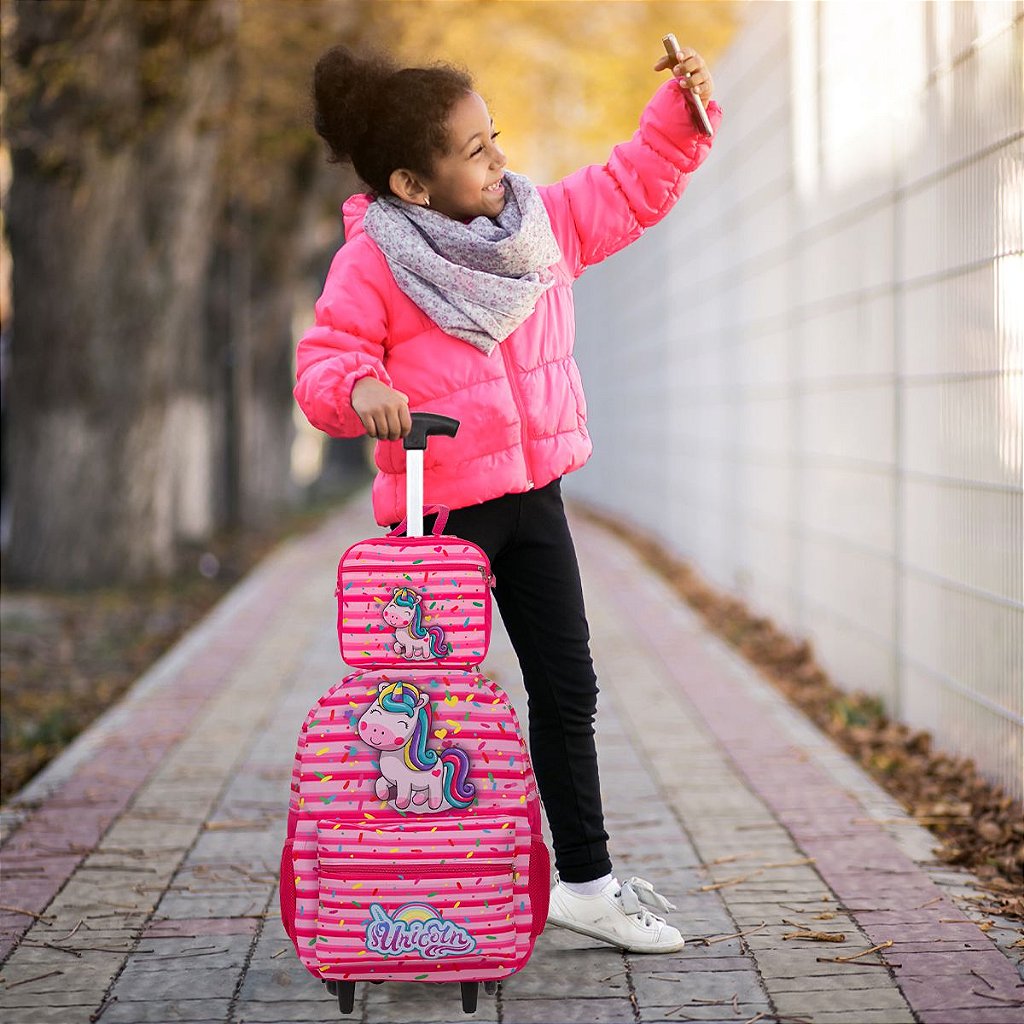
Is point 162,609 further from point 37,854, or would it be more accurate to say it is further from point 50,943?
point 50,943

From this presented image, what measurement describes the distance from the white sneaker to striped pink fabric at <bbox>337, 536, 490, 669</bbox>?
2.37 ft

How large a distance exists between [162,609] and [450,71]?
7170 millimetres

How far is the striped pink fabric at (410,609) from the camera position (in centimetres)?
323

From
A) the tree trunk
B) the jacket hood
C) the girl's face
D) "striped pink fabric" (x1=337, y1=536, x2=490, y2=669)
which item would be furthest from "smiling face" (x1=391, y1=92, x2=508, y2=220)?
the tree trunk

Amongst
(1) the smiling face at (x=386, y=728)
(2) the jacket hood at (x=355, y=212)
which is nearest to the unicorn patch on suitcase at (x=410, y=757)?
(1) the smiling face at (x=386, y=728)

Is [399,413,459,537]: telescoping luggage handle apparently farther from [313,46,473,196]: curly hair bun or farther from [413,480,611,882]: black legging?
[313,46,473,196]: curly hair bun

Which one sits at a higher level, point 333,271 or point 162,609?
point 333,271

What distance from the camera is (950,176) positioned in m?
5.28

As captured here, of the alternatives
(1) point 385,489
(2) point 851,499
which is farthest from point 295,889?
(2) point 851,499

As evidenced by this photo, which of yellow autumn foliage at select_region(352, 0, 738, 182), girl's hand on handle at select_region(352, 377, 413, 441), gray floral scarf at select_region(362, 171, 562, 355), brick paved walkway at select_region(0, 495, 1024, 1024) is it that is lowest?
brick paved walkway at select_region(0, 495, 1024, 1024)

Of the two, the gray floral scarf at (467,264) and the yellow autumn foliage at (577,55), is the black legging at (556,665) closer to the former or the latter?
the gray floral scarf at (467,264)

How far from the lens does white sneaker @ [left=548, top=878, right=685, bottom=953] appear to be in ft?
11.8

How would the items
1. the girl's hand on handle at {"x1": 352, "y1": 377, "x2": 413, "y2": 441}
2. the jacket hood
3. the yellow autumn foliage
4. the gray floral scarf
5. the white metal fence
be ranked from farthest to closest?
1. the yellow autumn foliage
2. the white metal fence
3. the jacket hood
4. the gray floral scarf
5. the girl's hand on handle at {"x1": 352, "y1": 377, "x2": 413, "y2": 441}

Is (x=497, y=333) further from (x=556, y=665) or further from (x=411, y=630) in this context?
(x=556, y=665)
